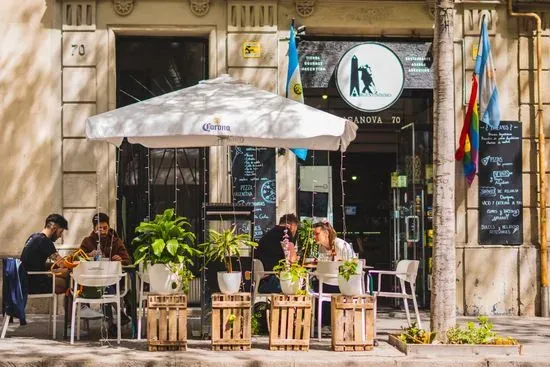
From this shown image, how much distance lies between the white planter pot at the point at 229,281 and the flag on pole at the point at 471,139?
17.2 ft

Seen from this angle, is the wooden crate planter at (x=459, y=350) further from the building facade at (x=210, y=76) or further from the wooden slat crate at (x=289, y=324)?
the building facade at (x=210, y=76)

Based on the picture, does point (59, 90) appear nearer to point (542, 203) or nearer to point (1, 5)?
point (1, 5)

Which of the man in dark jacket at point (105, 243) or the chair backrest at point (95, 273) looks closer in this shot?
the chair backrest at point (95, 273)

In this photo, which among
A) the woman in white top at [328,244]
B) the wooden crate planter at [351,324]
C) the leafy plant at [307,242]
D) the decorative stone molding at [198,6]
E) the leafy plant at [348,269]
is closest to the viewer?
the wooden crate planter at [351,324]

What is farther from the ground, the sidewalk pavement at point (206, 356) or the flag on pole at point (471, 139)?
the flag on pole at point (471, 139)

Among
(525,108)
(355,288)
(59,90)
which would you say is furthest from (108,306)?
(525,108)

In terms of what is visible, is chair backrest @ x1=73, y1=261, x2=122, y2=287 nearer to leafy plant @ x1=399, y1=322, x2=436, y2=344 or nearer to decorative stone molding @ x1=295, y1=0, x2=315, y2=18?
leafy plant @ x1=399, y1=322, x2=436, y2=344

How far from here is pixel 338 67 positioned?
13.9 m

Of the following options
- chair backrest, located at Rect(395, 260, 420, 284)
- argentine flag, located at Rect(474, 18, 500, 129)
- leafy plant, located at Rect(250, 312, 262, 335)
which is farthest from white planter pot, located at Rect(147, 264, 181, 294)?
argentine flag, located at Rect(474, 18, 500, 129)

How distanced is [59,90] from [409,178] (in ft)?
18.4

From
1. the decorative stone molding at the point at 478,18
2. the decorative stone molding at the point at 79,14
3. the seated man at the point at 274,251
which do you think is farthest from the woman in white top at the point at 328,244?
the decorative stone molding at the point at 79,14

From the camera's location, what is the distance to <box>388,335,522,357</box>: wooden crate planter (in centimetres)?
934

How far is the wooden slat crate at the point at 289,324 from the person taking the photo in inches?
380

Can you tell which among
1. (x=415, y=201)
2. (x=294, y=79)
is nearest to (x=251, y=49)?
(x=294, y=79)
